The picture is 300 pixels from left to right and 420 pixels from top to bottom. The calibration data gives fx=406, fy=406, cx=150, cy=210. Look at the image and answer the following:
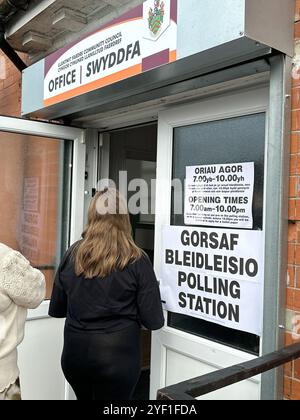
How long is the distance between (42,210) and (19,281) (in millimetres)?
1455

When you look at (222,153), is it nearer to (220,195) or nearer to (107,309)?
(220,195)

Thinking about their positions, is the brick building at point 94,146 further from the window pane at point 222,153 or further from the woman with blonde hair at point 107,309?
the woman with blonde hair at point 107,309

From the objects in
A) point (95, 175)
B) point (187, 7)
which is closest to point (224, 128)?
point (187, 7)

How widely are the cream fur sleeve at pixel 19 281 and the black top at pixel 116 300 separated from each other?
0.96 ft

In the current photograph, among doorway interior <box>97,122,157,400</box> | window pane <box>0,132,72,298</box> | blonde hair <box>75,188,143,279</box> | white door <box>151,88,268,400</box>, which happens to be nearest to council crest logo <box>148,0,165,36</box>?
white door <box>151,88,268,400</box>

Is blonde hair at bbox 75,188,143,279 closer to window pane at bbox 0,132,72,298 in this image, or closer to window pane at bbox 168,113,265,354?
window pane at bbox 168,113,265,354

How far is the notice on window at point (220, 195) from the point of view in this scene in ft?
7.06

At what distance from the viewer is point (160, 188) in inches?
106

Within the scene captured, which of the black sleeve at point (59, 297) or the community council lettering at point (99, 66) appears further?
the black sleeve at point (59, 297)

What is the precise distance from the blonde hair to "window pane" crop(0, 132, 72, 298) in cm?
101

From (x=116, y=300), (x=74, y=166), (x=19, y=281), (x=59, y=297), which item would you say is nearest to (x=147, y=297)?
(x=116, y=300)

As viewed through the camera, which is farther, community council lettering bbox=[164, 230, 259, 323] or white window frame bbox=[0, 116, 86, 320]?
white window frame bbox=[0, 116, 86, 320]

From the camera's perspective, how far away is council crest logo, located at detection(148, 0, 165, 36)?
1.95 metres

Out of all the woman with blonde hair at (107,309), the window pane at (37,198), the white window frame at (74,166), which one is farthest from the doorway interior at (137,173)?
the woman with blonde hair at (107,309)
